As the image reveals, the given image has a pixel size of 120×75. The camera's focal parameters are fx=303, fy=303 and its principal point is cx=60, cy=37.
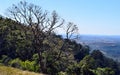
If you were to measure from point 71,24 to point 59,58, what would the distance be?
6.70m

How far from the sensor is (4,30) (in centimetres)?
8044

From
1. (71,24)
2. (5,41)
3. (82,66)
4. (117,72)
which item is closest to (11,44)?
(5,41)

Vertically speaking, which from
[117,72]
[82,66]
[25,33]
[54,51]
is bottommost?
[117,72]

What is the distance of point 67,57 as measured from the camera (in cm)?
4916

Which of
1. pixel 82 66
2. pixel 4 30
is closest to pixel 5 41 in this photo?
pixel 4 30

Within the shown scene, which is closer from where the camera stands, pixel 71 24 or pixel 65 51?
pixel 71 24

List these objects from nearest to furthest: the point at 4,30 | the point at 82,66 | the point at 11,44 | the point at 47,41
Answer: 1. the point at 47,41
2. the point at 82,66
3. the point at 11,44
4. the point at 4,30

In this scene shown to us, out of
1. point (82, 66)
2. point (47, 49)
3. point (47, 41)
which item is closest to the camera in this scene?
point (47, 41)

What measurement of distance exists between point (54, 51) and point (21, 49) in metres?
21.0

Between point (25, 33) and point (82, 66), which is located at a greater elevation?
point (25, 33)

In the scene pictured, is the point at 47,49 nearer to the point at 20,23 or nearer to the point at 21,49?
the point at 20,23

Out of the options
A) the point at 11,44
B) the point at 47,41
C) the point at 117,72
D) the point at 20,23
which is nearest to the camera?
the point at 20,23

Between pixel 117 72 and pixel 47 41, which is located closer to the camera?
pixel 47 41

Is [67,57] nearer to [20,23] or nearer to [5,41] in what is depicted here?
[20,23]
